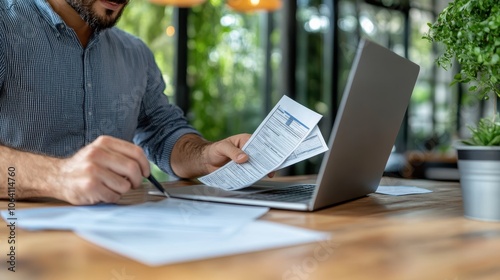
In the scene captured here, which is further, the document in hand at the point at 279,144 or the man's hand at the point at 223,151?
the man's hand at the point at 223,151

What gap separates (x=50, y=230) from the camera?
2.40ft

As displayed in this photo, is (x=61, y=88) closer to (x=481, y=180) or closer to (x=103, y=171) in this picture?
(x=103, y=171)

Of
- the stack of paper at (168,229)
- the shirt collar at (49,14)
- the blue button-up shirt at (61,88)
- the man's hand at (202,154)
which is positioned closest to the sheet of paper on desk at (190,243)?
the stack of paper at (168,229)

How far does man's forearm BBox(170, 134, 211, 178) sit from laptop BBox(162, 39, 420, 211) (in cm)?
33

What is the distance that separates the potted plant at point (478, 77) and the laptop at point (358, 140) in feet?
0.41

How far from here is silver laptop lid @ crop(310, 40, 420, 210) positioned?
35.4 inches

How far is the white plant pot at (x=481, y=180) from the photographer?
3.01 feet

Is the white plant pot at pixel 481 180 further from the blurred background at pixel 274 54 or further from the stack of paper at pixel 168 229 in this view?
the blurred background at pixel 274 54

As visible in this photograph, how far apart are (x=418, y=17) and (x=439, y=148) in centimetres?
200

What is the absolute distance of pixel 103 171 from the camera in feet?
2.97

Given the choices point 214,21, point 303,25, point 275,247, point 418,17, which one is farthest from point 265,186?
point 418,17

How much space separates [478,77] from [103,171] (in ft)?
2.31

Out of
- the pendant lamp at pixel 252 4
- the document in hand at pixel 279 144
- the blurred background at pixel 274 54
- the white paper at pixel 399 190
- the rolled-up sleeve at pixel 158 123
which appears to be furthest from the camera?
the blurred background at pixel 274 54

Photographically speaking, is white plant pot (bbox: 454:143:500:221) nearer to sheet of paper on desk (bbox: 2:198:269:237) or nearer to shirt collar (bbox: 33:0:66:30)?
sheet of paper on desk (bbox: 2:198:269:237)
